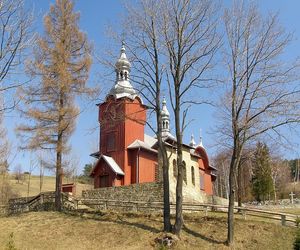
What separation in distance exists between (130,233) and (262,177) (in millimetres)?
30630

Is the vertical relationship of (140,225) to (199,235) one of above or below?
above

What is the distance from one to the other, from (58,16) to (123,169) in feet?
40.2

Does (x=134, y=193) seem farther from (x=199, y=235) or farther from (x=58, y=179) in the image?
(x=199, y=235)

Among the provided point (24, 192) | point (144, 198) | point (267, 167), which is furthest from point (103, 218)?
point (24, 192)

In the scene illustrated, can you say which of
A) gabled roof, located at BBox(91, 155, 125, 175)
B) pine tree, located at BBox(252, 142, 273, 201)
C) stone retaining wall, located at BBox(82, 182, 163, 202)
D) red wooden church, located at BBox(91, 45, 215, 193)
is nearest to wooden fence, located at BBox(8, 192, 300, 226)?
stone retaining wall, located at BBox(82, 182, 163, 202)

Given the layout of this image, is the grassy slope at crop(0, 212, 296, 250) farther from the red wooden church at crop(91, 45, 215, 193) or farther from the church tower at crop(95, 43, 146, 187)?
the red wooden church at crop(91, 45, 215, 193)

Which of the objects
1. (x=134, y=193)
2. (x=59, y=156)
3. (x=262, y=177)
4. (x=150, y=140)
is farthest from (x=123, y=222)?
(x=262, y=177)

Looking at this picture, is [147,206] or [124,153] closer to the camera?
[147,206]

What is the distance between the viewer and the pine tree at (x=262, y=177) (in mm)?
44812

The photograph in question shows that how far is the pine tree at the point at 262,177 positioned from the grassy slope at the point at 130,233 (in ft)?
88.1

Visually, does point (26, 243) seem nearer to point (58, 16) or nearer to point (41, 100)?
point (41, 100)

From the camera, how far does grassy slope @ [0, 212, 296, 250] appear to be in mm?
16625

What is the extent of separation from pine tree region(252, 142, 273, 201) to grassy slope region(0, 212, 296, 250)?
26.8m

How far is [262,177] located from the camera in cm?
4516
